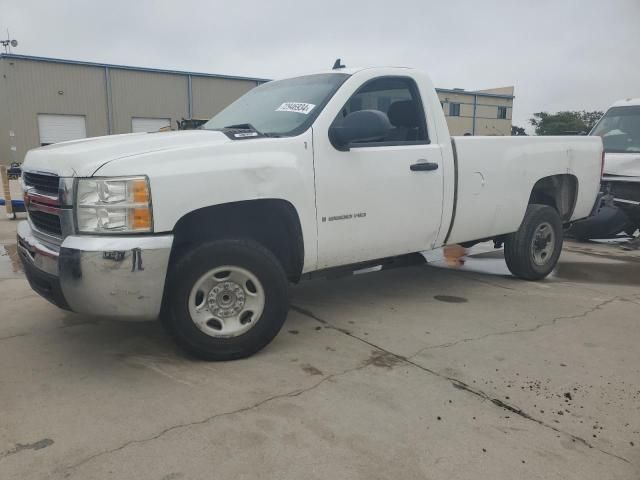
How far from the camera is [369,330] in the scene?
163 inches

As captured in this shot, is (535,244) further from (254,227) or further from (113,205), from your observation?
(113,205)

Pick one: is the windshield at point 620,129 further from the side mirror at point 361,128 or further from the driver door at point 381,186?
the side mirror at point 361,128

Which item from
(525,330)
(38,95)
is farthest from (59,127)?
(525,330)

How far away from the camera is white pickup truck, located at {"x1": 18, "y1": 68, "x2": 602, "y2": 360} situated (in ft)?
9.73

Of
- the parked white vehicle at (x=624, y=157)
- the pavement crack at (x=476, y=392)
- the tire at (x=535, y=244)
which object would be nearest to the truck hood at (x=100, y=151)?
the pavement crack at (x=476, y=392)

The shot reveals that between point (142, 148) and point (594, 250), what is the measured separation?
24.2 feet

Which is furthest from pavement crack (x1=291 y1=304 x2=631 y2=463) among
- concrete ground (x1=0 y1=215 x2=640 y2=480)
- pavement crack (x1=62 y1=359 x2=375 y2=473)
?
pavement crack (x1=62 y1=359 x2=375 y2=473)

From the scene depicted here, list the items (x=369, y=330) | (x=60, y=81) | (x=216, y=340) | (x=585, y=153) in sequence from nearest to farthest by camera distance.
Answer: (x=216, y=340) → (x=369, y=330) → (x=585, y=153) → (x=60, y=81)

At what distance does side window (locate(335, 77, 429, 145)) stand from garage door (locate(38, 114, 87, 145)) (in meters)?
30.2

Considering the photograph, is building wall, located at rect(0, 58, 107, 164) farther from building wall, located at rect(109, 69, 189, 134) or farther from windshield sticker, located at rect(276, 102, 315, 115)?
windshield sticker, located at rect(276, 102, 315, 115)

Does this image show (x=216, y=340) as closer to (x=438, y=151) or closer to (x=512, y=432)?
(x=512, y=432)

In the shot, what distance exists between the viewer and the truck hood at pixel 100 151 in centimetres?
299

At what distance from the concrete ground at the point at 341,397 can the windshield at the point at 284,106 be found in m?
1.57

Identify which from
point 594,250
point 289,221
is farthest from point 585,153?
point 289,221
